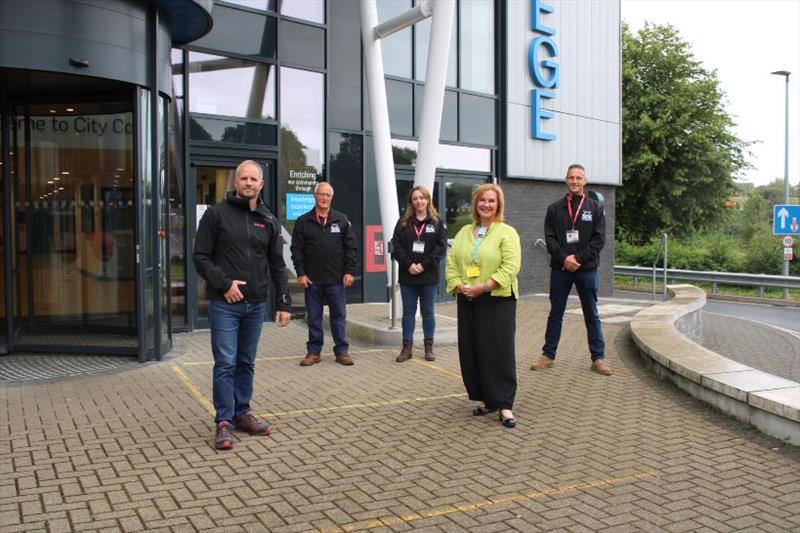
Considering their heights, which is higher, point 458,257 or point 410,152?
point 410,152

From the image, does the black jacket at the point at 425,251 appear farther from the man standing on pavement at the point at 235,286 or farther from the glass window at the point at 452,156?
the glass window at the point at 452,156

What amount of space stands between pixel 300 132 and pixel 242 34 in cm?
166

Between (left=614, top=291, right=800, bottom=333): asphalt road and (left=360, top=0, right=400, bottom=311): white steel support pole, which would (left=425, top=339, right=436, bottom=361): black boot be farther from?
(left=614, top=291, right=800, bottom=333): asphalt road

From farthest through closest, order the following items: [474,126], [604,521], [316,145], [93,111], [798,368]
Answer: [474,126], [316,145], [798,368], [93,111], [604,521]

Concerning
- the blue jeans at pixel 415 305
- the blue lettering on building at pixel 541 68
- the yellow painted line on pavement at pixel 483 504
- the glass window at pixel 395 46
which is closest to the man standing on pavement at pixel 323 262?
the blue jeans at pixel 415 305

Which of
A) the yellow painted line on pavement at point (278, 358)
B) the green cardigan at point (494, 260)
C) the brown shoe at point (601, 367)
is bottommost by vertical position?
the yellow painted line on pavement at point (278, 358)

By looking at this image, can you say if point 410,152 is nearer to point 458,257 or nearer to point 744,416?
point 458,257

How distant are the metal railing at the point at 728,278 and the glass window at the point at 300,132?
11490mm

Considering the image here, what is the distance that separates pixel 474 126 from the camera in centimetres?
1503

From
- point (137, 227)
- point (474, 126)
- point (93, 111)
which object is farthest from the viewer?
point (474, 126)

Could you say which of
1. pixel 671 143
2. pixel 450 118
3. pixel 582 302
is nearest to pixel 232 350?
pixel 582 302

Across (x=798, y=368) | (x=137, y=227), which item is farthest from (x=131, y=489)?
(x=798, y=368)

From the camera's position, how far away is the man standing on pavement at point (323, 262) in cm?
779

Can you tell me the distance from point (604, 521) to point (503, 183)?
12.3 meters
